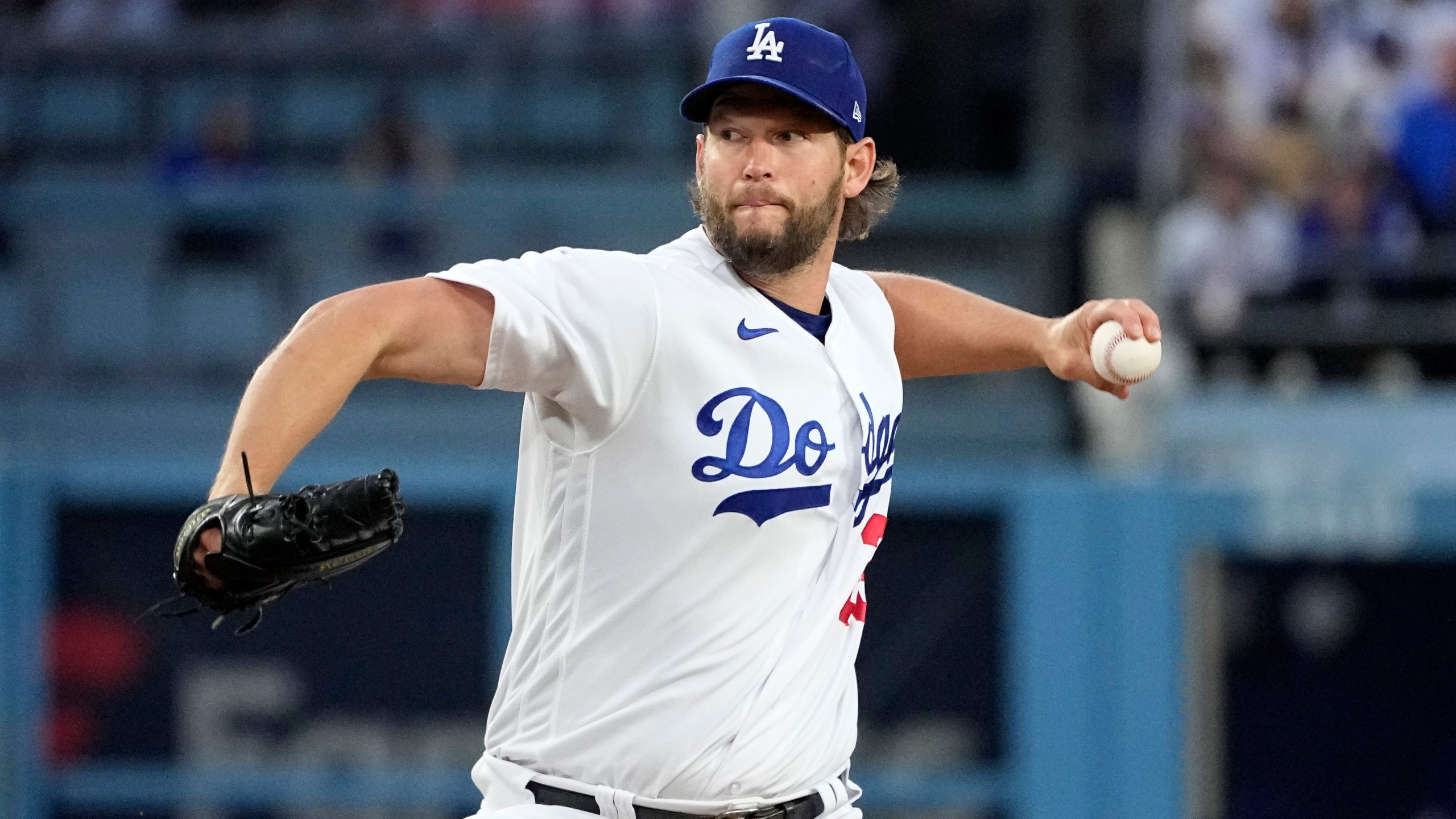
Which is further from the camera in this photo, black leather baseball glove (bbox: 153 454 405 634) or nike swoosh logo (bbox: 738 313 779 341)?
nike swoosh logo (bbox: 738 313 779 341)

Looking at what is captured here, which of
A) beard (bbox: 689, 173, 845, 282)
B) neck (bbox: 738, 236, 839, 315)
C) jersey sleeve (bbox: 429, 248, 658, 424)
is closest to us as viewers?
jersey sleeve (bbox: 429, 248, 658, 424)

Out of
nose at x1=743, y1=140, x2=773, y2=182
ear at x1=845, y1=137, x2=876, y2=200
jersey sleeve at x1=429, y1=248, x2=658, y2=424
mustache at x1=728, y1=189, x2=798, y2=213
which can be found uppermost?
ear at x1=845, y1=137, x2=876, y2=200

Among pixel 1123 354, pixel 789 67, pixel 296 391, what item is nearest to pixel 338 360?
pixel 296 391

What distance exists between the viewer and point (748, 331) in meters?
2.84

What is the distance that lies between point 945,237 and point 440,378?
6.88 m

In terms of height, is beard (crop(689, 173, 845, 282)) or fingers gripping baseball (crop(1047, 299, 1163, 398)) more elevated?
beard (crop(689, 173, 845, 282))

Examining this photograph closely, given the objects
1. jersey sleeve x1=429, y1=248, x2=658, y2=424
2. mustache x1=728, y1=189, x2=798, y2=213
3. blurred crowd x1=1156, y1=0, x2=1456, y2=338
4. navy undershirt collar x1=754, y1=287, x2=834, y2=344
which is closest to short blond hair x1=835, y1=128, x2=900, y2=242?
navy undershirt collar x1=754, y1=287, x2=834, y2=344

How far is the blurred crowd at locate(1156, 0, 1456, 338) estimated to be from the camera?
25.7 feet

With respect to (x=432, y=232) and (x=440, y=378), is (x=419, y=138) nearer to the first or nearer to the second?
(x=432, y=232)

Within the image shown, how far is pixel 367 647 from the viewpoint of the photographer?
22.7 ft

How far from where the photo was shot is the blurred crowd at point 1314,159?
785cm

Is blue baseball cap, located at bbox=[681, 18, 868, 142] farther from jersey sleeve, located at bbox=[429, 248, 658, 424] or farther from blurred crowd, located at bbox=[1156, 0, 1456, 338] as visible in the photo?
blurred crowd, located at bbox=[1156, 0, 1456, 338]

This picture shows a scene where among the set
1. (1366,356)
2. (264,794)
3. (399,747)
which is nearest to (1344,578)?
(1366,356)

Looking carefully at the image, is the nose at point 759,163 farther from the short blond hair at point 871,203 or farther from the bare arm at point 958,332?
the bare arm at point 958,332
